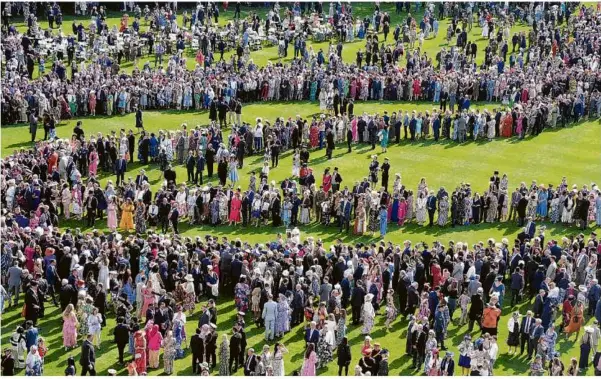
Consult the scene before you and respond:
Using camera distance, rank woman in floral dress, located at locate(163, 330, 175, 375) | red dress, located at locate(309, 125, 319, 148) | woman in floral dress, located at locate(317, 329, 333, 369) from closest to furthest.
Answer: woman in floral dress, located at locate(163, 330, 175, 375) < woman in floral dress, located at locate(317, 329, 333, 369) < red dress, located at locate(309, 125, 319, 148)

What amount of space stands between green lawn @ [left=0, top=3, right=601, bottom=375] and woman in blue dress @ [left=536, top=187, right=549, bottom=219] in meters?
0.69

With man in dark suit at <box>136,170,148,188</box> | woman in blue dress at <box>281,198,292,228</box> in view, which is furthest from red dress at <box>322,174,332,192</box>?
man in dark suit at <box>136,170,148,188</box>

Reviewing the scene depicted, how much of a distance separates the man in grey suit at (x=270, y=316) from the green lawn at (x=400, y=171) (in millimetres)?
353

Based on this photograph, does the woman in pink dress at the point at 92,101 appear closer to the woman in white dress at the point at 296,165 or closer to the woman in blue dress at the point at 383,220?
the woman in white dress at the point at 296,165

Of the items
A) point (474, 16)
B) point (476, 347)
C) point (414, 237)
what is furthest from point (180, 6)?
point (476, 347)

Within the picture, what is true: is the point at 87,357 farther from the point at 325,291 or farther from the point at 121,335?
the point at 325,291

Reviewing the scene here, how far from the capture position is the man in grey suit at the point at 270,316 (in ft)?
107

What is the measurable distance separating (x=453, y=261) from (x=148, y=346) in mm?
10206

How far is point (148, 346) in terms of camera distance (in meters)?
30.9

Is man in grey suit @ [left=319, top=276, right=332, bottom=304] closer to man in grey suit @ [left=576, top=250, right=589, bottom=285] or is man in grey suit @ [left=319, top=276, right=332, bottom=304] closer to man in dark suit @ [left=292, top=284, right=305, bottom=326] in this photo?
man in dark suit @ [left=292, top=284, right=305, bottom=326]

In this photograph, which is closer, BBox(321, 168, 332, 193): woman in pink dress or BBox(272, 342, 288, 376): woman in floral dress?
BBox(272, 342, 288, 376): woman in floral dress

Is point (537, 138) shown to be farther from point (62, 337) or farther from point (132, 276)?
point (62, 337)

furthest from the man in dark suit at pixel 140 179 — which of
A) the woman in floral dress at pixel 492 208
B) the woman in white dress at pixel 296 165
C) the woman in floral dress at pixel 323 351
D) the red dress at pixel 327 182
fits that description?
the woman in floral dress at pixel 492 208

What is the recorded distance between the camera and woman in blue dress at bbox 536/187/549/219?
136 feet
